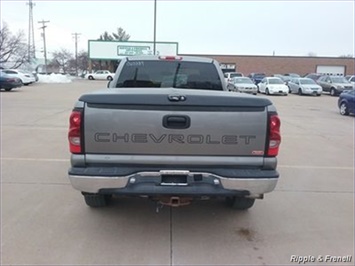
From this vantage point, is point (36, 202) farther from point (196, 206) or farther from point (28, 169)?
point (196, 206)

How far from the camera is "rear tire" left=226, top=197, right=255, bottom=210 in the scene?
4535 mm

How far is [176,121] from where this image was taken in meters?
3.39

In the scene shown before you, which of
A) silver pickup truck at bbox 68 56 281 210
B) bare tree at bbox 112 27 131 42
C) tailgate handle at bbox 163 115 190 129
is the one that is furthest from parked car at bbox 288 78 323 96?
bare tree at bbox 112 27 131 42

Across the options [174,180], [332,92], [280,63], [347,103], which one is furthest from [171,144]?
[280,63]

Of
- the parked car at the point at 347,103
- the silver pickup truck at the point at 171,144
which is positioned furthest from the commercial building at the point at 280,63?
the silver pickup truck at the point at 171,144

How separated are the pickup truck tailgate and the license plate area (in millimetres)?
225

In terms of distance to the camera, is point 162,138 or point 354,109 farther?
point 354,109

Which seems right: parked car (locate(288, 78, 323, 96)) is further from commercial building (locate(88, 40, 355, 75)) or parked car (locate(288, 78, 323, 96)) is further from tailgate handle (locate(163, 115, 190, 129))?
tailgate handle (locate(163, 115, 190, 129))

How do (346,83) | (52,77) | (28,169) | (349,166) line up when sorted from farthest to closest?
(52,77)
(346,83)
(349,166)
(28,169)

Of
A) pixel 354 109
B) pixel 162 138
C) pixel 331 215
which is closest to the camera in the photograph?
pixel 162 138

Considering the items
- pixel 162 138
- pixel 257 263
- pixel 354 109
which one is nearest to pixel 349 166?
pixel 257 263

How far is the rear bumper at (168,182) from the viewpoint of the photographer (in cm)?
338

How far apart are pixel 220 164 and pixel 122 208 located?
1816mm

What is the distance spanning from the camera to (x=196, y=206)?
484 centimetres
